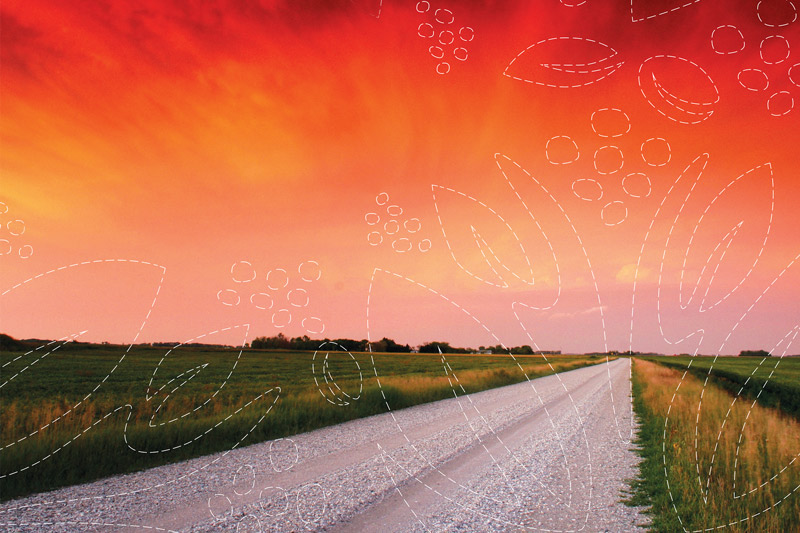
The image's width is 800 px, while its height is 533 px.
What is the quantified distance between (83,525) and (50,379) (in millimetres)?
34652

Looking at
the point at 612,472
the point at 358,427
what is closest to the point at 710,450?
the point at 612,472

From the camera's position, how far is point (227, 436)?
41.6ft

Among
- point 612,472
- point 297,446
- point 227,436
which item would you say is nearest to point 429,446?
point 297,446

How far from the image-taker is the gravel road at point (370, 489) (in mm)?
6973

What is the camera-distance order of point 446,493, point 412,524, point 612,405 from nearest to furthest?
point 412,524, point 446,493, point 612,405

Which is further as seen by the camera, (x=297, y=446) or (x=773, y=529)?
(x=297, y=446)

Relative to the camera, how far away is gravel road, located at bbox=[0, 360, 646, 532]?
6973mm

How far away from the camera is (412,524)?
22.7 feet

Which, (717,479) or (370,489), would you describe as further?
(717,479)

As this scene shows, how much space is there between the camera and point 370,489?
27.6 ft

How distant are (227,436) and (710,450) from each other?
461 inches

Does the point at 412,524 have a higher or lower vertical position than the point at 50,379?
lower

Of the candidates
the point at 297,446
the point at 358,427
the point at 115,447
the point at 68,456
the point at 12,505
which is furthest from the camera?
the point at 358,427

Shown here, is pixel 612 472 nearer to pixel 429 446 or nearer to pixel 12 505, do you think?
pixel 429 446
